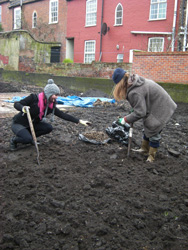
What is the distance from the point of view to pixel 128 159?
4.70 metres

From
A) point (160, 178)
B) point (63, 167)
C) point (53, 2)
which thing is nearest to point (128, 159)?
point (160, 178)

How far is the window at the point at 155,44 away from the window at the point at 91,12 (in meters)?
5.67

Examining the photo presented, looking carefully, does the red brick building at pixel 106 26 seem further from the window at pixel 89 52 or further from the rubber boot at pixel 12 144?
the rubber boot at pixel 12 144

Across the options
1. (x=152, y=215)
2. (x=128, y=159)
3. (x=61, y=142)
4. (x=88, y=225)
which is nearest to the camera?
(x=88, y=225)

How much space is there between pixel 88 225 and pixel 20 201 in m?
0.87

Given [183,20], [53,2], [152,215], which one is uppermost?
[53,2]

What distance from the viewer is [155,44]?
62.3 feet

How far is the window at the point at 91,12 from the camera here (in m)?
22.8

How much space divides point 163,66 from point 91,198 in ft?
30.7

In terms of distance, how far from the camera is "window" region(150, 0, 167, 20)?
18.6 meters

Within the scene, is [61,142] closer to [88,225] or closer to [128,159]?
[128,159]

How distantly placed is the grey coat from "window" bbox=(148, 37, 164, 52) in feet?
49.2

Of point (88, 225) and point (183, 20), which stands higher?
point (183, 20)

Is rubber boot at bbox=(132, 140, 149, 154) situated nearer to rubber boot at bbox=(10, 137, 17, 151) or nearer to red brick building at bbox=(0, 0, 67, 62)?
rubber boot at bbox=(10, 137, 17, 151)
